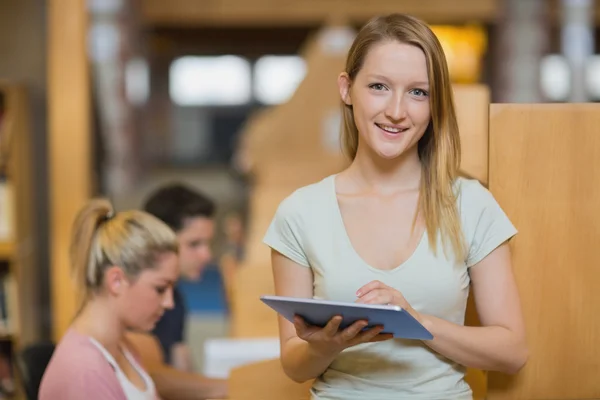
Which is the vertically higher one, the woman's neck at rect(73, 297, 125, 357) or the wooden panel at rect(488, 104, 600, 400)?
the wooden panel at rect(488, 104, 600, 400)

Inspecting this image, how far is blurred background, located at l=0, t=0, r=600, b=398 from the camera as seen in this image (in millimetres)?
5469

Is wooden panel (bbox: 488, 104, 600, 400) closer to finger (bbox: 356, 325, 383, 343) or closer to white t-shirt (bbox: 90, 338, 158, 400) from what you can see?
finger (bbox: 356, 325, 383, 343)

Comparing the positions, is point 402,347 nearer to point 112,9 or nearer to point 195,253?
point 195,253

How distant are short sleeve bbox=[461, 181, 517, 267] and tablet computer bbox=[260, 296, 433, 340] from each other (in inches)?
8.6

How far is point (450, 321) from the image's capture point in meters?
1.71

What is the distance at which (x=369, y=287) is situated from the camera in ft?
5.10

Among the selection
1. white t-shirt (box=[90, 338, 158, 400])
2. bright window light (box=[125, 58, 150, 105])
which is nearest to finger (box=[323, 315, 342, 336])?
white t-shirt (box=[90, 338, 158, 400])

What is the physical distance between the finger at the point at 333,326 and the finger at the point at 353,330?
0.6 inches

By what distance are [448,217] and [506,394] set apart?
1.57 feet

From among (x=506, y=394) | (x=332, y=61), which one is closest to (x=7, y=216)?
(x=332, y=61)

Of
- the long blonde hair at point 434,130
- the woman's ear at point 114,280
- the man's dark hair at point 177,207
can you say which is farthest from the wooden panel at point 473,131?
the man's dark hair at point 177,207

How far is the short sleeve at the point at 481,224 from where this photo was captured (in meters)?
1.72

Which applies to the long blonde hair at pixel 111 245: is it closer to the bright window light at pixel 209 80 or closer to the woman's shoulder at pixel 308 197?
the woman's shoulder at pixel 308 197

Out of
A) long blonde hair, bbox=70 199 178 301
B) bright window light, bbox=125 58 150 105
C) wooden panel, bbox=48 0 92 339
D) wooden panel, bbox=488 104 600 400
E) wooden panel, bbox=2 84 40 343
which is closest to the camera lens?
wooden panel, bbox=488 104 600 400
